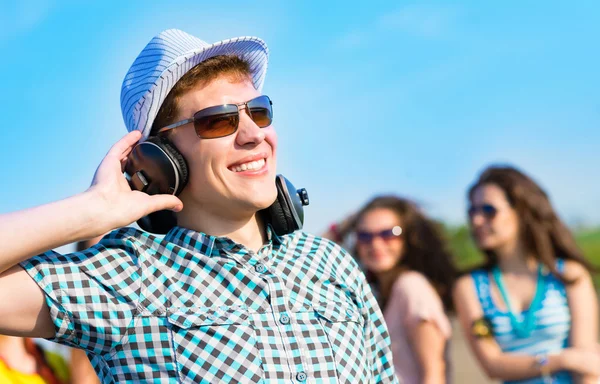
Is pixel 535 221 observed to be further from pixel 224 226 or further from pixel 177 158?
pixel 177 158

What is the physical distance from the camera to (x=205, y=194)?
100 inches

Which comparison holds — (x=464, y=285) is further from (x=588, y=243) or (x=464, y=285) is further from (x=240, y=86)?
(x=588, y=243)

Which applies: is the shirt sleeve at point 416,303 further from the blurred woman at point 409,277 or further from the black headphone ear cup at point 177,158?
the black headphone ear cup at point 177,158

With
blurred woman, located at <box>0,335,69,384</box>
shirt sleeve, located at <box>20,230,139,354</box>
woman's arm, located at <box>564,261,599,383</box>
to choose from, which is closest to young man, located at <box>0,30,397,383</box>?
shirt sleeve, located at <box>20,230,139,354</box>

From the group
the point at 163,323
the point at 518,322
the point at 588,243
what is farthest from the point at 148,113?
the point at 588,243

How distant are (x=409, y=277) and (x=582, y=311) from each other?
1.19 metres

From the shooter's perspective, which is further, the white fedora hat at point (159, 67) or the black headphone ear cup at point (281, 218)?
the black headphone ear cup at point (281, 218)

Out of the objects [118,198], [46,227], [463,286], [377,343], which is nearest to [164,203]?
[118,198]

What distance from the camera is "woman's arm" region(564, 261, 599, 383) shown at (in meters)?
5.04

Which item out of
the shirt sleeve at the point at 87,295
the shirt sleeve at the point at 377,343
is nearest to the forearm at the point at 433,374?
the shirt sleeve at the point at 377,343

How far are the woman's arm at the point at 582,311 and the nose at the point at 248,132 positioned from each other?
3.30m

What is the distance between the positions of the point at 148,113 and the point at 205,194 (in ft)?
1.11

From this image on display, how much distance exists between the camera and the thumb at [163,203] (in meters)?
2.41

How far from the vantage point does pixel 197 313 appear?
2307mm
